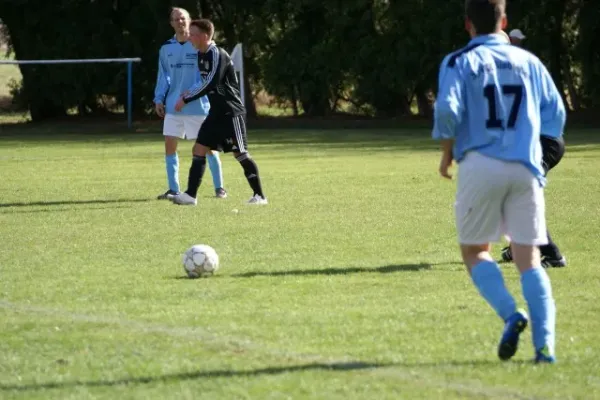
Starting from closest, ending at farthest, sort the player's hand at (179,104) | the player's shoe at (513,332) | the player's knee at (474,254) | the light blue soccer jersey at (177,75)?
the player's shoe at (513,332), the player's knee at (474,254), the player's hand at (179,104), the light blue soccer jersey at (177,75)

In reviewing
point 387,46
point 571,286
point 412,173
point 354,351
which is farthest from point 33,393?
point 387,46

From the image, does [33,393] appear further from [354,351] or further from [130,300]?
[130,300]

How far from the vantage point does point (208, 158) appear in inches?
626

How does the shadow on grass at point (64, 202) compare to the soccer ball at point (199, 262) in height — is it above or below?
below

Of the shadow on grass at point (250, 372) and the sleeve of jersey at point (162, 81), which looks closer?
the shadow on grass at point (250, 372)

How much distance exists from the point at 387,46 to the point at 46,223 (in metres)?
26.9

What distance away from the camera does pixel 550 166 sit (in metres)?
9.61

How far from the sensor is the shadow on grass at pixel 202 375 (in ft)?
19.3

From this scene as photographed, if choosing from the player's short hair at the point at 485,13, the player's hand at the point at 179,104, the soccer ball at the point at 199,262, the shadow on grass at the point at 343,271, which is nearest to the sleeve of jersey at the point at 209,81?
the player's hand at the point at 179,104

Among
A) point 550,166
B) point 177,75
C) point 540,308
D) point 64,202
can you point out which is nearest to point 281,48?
point 177,75

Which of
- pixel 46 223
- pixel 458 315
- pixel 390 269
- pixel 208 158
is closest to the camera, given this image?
pixel 458 315

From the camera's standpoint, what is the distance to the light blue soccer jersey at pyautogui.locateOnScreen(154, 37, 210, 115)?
15.9m

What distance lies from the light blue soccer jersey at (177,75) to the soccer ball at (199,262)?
6.64m

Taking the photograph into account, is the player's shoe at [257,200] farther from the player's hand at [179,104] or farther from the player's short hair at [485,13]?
the player's short hair at [485,13]
